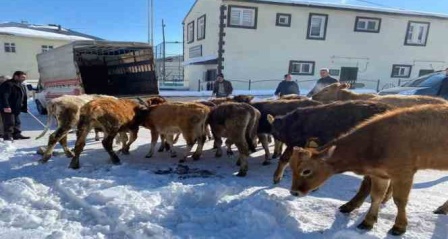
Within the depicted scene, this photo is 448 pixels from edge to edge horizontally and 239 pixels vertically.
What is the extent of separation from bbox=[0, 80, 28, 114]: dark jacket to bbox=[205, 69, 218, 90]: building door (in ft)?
55.7

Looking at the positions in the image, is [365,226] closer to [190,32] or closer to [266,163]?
[266,163]

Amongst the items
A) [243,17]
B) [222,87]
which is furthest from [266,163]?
[243,17]

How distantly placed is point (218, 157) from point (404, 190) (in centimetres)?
454

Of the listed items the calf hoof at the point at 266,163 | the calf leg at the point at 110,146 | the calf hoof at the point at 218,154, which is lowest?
the calf hoof at the point at 218,154

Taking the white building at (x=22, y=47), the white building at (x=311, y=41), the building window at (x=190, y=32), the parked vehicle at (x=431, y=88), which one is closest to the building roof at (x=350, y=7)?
the white building at (x=311, y=41)

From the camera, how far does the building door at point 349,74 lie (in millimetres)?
27203

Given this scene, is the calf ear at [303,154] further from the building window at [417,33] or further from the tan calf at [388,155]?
the building window at [417,33]

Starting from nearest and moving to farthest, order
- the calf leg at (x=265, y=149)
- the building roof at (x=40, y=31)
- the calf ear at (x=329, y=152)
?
the calf ear at (x=329, y=152) → the calf leg at (x=265, y=149) → the building roof at (x=40, y=31)

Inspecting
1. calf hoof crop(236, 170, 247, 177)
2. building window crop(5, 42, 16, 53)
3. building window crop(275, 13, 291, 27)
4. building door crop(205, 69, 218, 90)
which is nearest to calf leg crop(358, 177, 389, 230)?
calf hoof crop(236, 170, 247, 177)

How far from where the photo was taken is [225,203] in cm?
466

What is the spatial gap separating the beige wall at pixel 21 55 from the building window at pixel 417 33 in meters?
38.5

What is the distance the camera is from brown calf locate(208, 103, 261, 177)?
257 inches

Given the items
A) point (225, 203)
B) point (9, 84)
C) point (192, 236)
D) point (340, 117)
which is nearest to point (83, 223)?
point (192, 236)

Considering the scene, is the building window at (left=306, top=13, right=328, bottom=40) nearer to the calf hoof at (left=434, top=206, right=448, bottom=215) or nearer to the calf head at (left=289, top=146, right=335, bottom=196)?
the calf hoof at (left=434, top=206, right=448, bottom=215)
